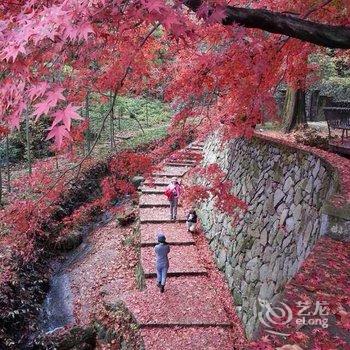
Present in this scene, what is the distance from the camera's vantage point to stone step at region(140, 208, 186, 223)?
1299cm

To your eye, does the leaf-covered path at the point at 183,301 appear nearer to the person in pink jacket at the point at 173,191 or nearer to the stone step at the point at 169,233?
the stone step at the point at 169,233

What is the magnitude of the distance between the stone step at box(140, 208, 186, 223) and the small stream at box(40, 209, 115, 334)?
2111 millimetres

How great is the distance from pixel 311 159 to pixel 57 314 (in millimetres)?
7246

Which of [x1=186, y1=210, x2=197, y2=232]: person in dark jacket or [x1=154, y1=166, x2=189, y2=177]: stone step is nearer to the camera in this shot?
[x1=186, y1=210, x2=197, y2=232]: person in dark jacket

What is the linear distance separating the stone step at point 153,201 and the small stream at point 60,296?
7.88 ft

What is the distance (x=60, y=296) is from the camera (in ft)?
35.4

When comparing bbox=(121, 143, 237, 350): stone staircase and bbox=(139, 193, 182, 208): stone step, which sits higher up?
bbox=(139, 193, 182, 208): stone step

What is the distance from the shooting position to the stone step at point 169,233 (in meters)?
11.5

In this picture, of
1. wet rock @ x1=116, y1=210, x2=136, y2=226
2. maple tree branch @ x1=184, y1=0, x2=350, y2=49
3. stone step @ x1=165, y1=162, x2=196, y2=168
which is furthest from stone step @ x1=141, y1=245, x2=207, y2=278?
stone step @ x1=165, y1=162, x2=196, y2=168

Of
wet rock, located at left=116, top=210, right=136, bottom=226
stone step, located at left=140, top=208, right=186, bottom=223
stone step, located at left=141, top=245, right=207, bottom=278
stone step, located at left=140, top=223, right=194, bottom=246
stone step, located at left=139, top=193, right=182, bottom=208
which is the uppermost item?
stone step, located at left=139, top=193, right=182, bottom=208

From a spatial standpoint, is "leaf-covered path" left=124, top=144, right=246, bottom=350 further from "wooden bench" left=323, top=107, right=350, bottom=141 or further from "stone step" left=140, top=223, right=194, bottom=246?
"wooden bench" left=323, top=107, right=350, bottom=141

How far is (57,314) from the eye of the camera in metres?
10.1

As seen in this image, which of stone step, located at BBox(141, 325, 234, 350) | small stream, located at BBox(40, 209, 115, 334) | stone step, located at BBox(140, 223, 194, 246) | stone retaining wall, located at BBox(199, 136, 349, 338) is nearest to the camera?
stone retaining wall, located at BBox(199, 136, 349, 338)

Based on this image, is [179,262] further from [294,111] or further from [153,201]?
[294,111]
